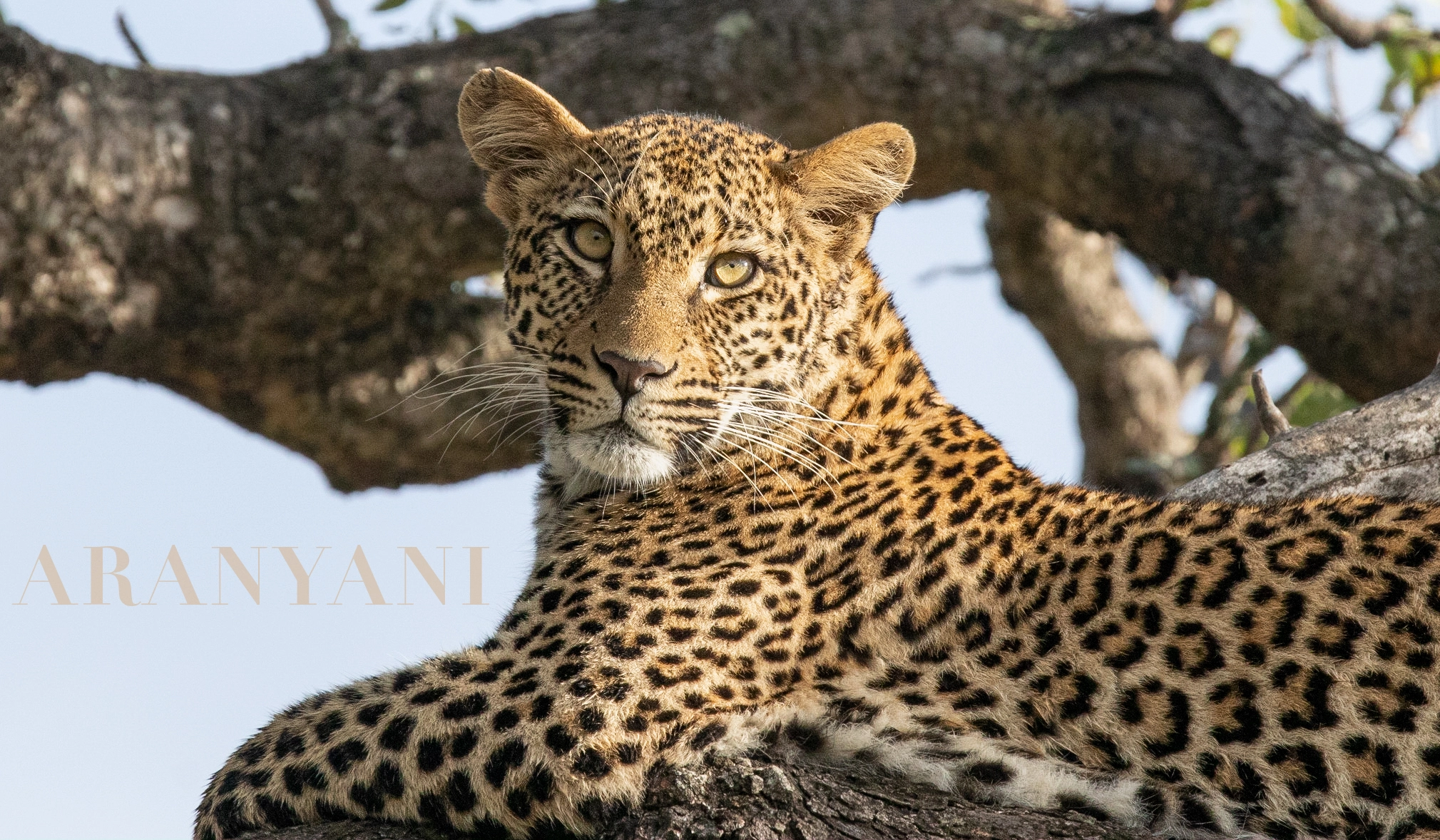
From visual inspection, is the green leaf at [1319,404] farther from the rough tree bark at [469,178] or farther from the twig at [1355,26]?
the twig at [1355,26]

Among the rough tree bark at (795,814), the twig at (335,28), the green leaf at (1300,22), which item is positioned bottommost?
the rough tree bark at (795,814)

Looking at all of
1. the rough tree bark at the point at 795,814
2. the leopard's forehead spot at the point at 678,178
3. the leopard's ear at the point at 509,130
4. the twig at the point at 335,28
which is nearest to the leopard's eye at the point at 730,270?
the leopard's forehead spot at the point at 678,178

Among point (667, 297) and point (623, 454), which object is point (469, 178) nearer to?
point (667, 297)

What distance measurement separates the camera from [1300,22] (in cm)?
1206

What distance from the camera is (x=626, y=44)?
9969 mm

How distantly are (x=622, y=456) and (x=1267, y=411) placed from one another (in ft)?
10.9

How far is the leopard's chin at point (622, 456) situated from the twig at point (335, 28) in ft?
18.2

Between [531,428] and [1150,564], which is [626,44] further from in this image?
[1150,564]

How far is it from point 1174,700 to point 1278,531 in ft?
2.56

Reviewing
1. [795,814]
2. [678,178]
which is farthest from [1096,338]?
[795,814]

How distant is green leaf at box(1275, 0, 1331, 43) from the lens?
39.3ft

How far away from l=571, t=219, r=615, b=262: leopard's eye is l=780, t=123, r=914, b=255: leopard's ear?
0.87m

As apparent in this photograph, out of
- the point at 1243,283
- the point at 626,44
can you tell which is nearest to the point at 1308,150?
the point at 1243,283

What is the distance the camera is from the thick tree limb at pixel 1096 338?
13.3 metres
